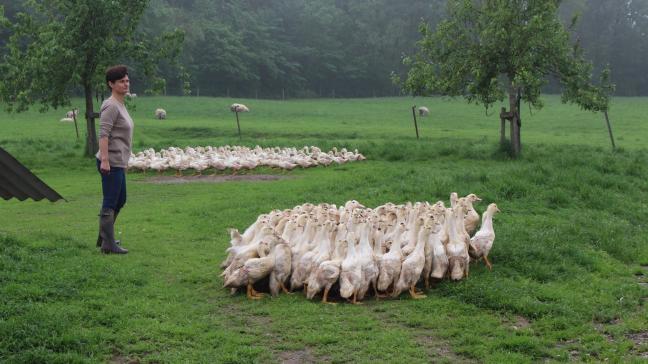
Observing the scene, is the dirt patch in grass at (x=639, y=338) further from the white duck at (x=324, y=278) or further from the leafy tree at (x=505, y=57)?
the leafy tree at (x=505, y=57)

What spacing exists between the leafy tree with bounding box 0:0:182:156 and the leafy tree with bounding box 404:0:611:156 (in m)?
10.5

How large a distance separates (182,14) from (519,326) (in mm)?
77237

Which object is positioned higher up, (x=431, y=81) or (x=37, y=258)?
(x=431, y=81)

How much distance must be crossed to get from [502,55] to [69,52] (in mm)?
14447

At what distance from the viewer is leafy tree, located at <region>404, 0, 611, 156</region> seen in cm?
2319

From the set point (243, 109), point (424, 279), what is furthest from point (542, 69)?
point (243, 109)

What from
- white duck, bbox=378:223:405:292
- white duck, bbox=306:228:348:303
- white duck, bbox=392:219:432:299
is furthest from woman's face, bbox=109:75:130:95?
white duck, bbox=392:219:432:299

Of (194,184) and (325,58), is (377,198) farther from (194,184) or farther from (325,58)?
(325,58)

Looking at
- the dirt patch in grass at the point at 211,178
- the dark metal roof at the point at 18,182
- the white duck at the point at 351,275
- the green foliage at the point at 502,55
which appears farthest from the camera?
the green foliage at the point at 502,55

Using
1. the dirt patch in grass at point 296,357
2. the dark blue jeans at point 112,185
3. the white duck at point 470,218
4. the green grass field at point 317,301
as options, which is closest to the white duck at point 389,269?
the green grass field at point 317,301

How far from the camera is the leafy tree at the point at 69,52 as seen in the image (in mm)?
24453

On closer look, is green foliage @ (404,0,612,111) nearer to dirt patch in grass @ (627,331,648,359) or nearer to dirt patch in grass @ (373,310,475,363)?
dirt patch in grass @ (627,331,648,359)

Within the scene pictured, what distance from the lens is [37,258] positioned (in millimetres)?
10211

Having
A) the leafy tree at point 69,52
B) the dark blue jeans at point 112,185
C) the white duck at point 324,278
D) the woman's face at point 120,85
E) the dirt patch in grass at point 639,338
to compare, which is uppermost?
the leafy tree at point 69,52
